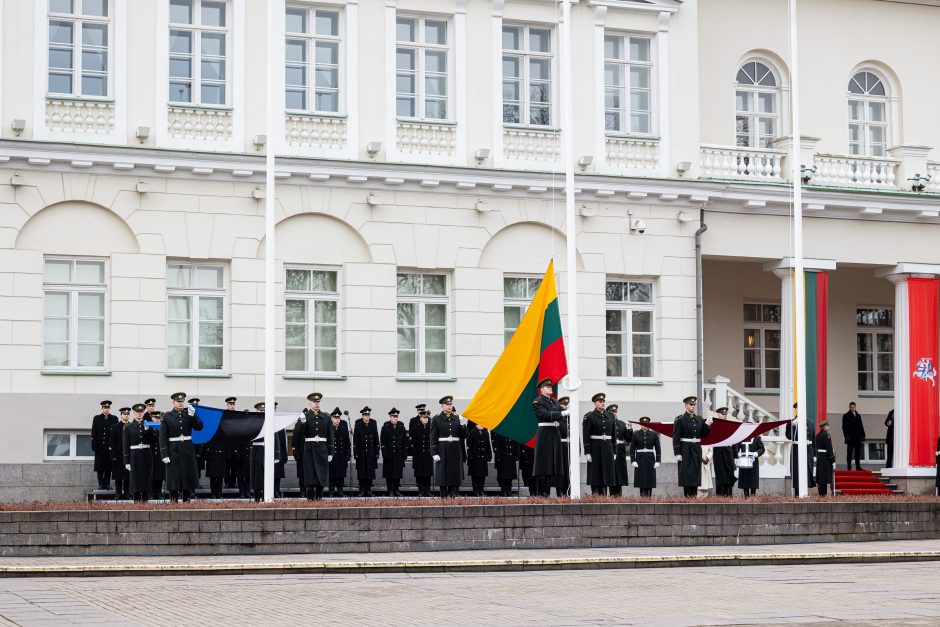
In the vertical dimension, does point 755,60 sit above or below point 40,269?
above

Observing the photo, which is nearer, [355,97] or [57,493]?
[57,493]

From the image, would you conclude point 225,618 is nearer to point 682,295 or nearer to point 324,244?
point 324,244

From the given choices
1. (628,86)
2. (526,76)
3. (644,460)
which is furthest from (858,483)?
(526,76)

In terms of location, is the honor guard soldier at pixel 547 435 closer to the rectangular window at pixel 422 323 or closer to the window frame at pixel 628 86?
the rectangular window at pixel 422 323

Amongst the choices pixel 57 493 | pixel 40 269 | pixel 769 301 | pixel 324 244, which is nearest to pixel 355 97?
pixel 324 244

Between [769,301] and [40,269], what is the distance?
1657cm

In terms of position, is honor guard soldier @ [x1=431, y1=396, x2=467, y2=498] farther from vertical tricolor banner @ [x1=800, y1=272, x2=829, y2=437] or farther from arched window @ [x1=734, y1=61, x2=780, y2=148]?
arched window @ [x1=734, y1=61, x2=780, y2=148]

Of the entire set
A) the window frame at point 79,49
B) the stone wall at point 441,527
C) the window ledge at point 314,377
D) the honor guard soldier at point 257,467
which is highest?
the window frame at point 79,49

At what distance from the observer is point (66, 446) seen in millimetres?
26516

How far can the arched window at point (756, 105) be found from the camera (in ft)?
112

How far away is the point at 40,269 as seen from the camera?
2680 cm

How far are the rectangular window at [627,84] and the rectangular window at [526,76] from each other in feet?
4.03

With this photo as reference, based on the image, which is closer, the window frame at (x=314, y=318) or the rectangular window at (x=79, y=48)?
the rectangular window at (x=79, y=48)

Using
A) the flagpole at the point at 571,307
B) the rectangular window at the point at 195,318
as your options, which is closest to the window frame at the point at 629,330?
the flagpole at the point at 571,307
